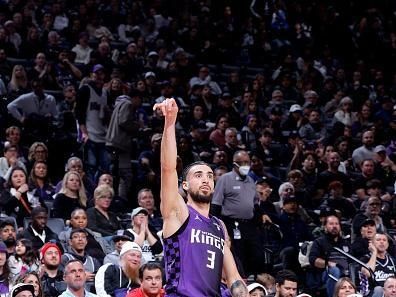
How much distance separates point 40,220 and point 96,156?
3.47 meters

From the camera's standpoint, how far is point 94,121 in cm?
1480

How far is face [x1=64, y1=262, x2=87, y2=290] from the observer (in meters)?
9.69

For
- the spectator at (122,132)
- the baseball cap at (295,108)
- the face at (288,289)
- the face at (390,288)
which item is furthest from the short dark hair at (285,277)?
the baseball cap at (295,108)

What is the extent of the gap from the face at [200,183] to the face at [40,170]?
6.31m

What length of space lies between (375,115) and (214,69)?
10.7 ft

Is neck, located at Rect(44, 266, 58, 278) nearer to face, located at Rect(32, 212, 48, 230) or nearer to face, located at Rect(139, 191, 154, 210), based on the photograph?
face, located at Rect(32, 212, 48, 230)

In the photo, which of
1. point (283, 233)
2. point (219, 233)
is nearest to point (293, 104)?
point (283, 233)

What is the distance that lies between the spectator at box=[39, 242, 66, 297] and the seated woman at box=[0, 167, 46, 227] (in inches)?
66.9

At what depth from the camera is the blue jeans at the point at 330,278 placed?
1206 centimetres

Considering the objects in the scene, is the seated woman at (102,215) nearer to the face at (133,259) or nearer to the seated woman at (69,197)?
the seated woman at (69,197)

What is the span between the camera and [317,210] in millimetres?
14719

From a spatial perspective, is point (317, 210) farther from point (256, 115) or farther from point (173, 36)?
point (173, 36)

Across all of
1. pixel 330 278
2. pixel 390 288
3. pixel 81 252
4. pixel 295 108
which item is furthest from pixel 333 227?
pixel 295 108

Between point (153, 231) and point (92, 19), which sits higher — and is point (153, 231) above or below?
below
